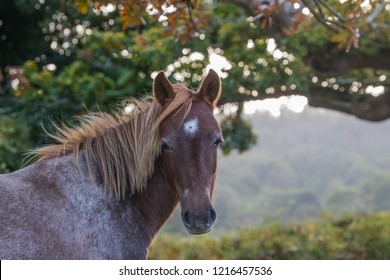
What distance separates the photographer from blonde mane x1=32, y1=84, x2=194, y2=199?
4.12 metres

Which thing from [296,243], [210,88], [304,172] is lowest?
[304,172]

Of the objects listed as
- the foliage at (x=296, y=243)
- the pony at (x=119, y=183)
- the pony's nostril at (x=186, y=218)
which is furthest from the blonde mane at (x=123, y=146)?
the foliage at (x=296, y=243)

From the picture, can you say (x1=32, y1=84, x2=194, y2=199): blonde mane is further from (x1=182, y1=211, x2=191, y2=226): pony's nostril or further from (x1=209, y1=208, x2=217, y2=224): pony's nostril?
(x1=209, y1=208, x2=217, y2=224): pony's nostril

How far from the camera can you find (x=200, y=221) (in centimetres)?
378

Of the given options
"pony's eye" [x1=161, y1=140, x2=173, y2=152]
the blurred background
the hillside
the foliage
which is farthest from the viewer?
the hillside

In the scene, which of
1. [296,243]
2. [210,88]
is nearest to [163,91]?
[210,88]

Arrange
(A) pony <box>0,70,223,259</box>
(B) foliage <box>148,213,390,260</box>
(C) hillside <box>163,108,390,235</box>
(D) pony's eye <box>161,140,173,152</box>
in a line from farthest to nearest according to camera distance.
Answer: (C) hillside <box>163,108,390,235</box> < (B) foliage <box>148,213,390,260</box> < (D) pony's eye <box>161,140,173,152</box> < (A) pony <box>0,70,223,259</box>

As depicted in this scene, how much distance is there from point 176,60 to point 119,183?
259 inches

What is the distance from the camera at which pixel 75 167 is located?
4.11m

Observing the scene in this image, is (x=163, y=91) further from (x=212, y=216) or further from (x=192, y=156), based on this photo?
(x=212, y=216)

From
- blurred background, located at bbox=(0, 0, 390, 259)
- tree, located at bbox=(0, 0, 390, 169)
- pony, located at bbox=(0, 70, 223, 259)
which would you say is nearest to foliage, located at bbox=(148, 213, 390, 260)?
blurred background, located at bbox=(0, 0, 390, 259)

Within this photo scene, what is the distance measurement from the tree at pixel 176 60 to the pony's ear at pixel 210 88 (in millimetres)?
5104

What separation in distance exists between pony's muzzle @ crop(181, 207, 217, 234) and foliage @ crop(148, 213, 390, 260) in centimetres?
875

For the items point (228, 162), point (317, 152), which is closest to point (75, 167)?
point (228, 162)
